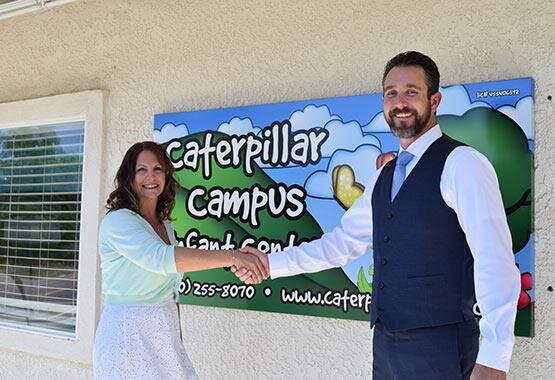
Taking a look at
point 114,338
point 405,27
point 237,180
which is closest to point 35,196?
point 237,180

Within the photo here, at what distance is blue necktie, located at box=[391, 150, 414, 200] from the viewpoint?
202 centimetres

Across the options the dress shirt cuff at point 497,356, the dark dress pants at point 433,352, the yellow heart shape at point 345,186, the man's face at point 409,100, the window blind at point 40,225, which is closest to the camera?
the dress shirt cuff at point 497,356

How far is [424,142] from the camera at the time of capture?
1984mm

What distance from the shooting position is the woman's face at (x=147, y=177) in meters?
2.57

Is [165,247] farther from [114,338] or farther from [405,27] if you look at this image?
[405,27]

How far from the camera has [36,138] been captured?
4.57 metres

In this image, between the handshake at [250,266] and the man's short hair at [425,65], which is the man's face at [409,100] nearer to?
the man's short hair at [425,65]

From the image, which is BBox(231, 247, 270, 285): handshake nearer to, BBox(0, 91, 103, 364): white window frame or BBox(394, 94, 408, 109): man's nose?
BBox(394, 94, 408, 109): man's nose

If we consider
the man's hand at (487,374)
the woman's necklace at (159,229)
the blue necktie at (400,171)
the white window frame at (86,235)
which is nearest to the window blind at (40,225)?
the white window frame at (86,235)

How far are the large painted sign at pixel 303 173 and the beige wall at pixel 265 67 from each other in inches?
3.9

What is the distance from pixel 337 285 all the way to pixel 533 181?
109cm

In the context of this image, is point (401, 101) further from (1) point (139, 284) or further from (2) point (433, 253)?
(1) point (139, 284)

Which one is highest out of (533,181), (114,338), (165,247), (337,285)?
(533,181)

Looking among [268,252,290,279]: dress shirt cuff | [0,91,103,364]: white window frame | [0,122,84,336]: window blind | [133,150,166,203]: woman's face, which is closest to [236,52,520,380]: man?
[268,252,290,279]: dress shirt cuff
